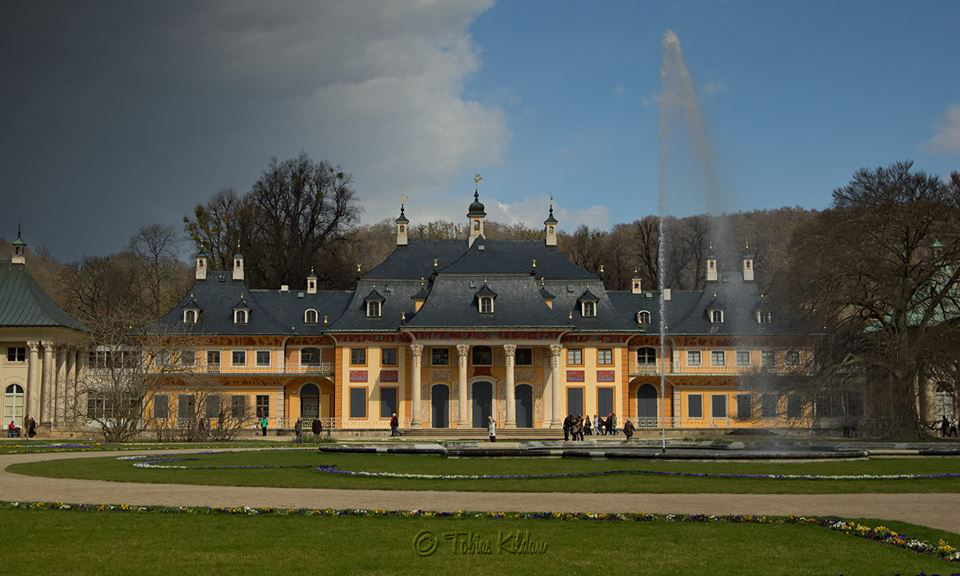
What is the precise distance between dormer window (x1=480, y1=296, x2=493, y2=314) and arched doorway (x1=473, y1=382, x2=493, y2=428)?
4.45m

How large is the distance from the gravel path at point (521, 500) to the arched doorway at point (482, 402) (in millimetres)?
40845

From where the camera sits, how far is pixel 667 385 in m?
66.1

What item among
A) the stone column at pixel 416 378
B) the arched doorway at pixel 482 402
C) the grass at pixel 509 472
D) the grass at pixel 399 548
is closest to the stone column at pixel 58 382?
the stone column at pixel 416 378

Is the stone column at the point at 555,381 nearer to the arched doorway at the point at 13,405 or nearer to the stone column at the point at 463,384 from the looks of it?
the stone column at the point at 463,384

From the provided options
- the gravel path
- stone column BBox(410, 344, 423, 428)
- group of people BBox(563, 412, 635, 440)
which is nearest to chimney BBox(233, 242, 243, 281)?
stone column BBox(410, 344, 423, 428)

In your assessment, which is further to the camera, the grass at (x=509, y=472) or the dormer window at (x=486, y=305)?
the dormer window at (x=486, y=305)

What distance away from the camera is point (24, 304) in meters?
61.0

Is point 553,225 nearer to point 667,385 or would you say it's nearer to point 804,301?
point 667,385

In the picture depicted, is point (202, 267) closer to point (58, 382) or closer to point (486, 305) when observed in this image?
point (58, 382)

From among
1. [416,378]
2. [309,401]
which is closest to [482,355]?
[416,378]

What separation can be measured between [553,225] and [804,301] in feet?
92.7

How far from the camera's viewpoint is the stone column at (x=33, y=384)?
194 ft

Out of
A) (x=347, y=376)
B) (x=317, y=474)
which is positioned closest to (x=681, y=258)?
(x=347, y=376)

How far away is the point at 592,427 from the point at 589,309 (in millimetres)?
7872
